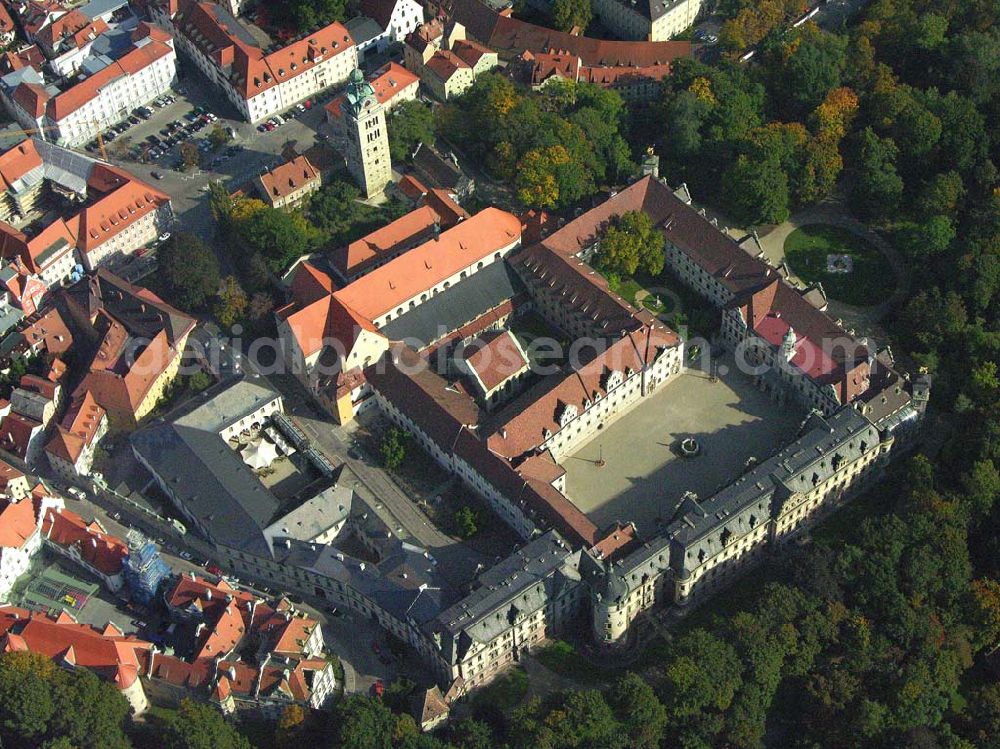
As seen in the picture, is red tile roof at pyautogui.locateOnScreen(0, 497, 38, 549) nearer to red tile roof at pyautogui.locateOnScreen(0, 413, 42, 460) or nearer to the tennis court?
the tennis court

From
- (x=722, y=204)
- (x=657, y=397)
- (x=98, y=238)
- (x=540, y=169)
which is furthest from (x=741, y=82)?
(x=98, y=238)

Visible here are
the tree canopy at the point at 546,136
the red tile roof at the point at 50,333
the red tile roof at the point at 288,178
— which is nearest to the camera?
the red tile roof at the point at 50,333

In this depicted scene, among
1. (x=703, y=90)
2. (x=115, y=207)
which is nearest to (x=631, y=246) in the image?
(x=703, y=90)

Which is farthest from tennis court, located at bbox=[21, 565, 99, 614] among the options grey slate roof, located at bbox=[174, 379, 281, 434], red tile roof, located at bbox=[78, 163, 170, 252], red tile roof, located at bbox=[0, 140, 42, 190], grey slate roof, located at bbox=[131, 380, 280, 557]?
red tile roof, located at bbox=[0, 140, 42, 190]

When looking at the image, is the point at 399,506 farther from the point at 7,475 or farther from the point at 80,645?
the point at 7,475

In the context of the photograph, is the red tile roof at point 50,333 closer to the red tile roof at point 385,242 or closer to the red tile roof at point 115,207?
the red tile roof at point 115,207

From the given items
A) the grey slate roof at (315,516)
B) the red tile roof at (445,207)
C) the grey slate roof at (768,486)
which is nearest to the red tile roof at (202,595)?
the grey slate roof at (315,516)
